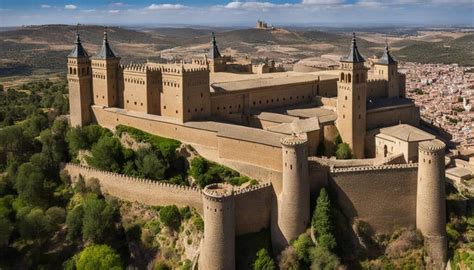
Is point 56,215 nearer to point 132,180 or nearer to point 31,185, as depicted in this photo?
point 31,185

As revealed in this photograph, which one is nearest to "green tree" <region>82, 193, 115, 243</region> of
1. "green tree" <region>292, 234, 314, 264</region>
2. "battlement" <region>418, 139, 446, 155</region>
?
"green tree" <region>292, 234, 314, 264</region>

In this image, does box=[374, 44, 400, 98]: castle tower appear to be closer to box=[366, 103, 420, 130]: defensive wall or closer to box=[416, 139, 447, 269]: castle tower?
box=[366, 103, 420, 130]: defensive wall

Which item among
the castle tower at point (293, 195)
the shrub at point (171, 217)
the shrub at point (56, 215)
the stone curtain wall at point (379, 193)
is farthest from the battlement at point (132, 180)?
the stone curtain wall at point (379, 193)

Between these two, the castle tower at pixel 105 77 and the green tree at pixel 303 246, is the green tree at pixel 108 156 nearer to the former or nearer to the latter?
the castle tower at pixel 105 77

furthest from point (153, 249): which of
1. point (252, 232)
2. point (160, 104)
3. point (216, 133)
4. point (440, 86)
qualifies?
point (440, 86)

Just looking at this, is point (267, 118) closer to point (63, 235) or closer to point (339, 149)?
point (339, 149)

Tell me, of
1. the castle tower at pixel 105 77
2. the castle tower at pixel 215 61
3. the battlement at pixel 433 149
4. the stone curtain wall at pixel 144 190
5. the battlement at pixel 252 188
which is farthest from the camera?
the castle tower at pixel 215 61
